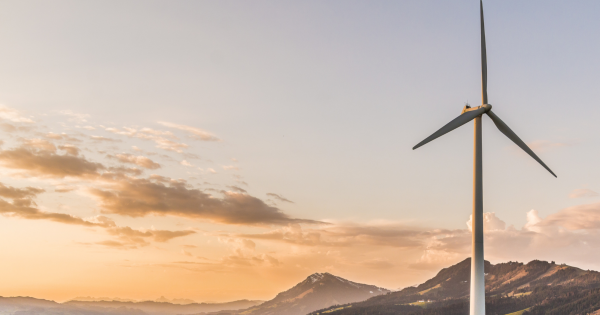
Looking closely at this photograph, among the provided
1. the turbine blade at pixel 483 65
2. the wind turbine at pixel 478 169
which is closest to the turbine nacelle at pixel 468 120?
the wind turbine at pixel 478 169

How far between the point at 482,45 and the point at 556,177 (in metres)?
23.4

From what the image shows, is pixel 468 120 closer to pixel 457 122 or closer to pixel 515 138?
pixel 457 122

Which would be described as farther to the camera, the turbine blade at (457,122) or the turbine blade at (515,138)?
the turbine blade at (515,138)

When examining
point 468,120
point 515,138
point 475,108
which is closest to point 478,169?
point 468,120

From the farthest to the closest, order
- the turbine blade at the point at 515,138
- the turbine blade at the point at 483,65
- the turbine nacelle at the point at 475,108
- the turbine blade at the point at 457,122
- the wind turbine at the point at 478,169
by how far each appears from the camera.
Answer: the turbine blade at the point at 515,138 < the turbine blade at the point at 483,65 < the turbine nacelle at the point at 475,108 < the turbine blade at the point at 457,122 < the wind turbine at the point at 478,169

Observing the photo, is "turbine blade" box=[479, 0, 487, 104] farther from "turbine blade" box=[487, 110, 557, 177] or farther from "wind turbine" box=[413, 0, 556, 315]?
"turbine blade" box=[487, 110, 557, 177]

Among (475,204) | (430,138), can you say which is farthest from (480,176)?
(430,138)

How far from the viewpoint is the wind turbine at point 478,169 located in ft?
211

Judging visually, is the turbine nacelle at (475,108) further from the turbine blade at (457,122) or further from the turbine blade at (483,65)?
the turbine blade at (483,65)

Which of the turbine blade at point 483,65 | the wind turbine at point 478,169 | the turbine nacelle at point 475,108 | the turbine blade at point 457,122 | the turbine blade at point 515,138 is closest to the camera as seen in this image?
the wind turbine at point 478,169

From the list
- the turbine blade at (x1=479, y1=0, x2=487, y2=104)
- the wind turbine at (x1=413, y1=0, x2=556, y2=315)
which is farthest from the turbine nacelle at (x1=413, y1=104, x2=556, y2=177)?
the turbine blade at (x1=479, y1=0, x2=487, y2=104)

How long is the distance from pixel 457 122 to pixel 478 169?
991cm

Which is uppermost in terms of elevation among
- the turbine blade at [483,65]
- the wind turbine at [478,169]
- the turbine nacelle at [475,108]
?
the turbine blade at [483,65]

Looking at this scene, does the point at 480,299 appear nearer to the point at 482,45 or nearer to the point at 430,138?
the point at 430,138
